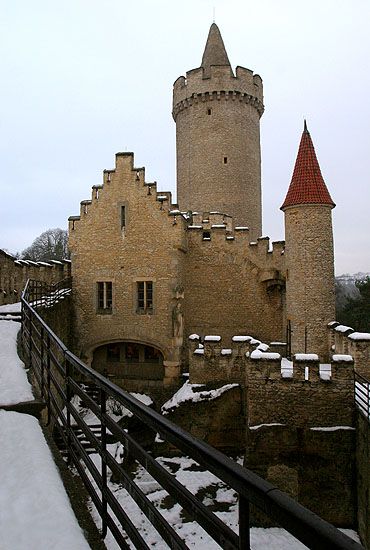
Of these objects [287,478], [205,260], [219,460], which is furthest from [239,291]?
[219,460]

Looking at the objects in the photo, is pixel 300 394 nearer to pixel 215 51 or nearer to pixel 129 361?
pixel 129 361

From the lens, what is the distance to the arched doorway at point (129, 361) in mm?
18984

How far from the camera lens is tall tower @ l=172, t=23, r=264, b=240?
2405cm

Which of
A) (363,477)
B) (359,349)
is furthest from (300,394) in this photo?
(363,477)

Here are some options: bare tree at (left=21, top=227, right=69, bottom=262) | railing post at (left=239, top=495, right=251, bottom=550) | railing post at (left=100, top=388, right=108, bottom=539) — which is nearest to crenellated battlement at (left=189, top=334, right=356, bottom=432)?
railing post at (left=100, top=388, right=108, bottom=539)

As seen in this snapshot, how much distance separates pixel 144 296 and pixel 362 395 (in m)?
10.1

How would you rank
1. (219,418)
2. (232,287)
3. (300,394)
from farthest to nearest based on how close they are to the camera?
(232,287) → (219,418) → (300,394)

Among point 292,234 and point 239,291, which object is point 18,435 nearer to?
point 292,234

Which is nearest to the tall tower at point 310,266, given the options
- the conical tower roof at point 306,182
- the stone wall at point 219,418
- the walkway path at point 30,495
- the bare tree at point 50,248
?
the conical tower roof at point 306,182

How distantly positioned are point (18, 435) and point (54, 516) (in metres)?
1.48

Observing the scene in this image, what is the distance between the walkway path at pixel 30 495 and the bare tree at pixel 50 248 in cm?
4524

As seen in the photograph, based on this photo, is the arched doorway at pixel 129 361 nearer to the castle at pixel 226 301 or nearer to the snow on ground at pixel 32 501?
the castle at pixel 226 301

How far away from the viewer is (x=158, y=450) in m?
14.0

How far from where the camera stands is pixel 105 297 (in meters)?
19.1
